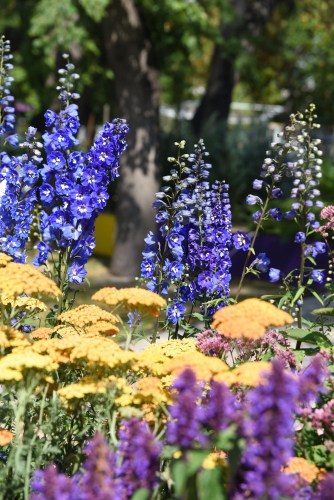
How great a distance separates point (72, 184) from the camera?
194 inches

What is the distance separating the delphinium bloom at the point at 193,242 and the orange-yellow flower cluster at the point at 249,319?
4.69 feet

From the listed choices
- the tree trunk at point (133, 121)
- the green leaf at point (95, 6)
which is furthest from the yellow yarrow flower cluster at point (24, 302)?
the tree trunk at point (133, 121)

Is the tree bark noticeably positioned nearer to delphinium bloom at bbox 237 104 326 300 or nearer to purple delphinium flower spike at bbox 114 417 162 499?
delphinium bloom at bbox 237 104 326 300

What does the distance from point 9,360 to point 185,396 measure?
101 centimetres

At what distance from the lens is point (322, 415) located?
136 inches

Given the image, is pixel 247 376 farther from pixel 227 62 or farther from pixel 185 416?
pixel 227 62

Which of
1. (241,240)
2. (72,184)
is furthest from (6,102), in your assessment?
(241,240)

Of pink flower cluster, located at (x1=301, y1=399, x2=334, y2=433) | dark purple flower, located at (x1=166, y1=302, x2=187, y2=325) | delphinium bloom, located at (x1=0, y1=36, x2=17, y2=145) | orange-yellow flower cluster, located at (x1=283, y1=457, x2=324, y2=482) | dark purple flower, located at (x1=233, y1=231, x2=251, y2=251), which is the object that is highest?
delphinium bloom, located at (x1=0, y1=36, x2=17, y2=145)

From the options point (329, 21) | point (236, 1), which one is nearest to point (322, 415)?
point (236, 1)

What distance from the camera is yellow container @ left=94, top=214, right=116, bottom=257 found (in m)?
15.9

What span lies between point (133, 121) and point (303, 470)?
1070cm

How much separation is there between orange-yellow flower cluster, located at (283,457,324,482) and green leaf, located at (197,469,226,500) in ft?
1.18

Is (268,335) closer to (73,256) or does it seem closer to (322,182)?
(73,256)

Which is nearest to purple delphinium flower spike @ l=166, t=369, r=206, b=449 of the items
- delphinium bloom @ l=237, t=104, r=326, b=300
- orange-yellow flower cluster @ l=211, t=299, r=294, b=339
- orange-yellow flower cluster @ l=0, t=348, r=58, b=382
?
orange-yellow flower cluster @ l=211, t=299, r=294, b=339
